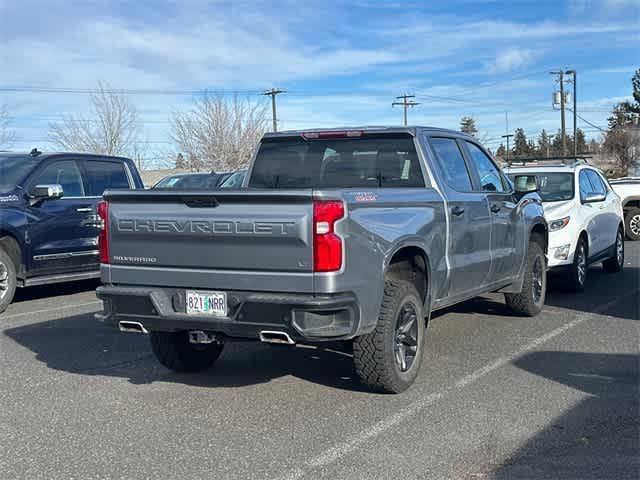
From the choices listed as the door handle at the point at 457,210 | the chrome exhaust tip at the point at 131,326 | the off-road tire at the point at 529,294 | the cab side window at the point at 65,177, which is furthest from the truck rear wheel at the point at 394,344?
the cab side window at the point at 65,177

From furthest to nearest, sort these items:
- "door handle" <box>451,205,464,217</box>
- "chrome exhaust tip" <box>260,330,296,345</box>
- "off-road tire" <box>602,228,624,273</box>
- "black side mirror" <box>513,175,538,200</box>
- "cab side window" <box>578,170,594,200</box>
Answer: "off-road tire" <box>602,228,624,273</box> → "cab side window" <box>578,170,594,200</box> → "black side mirror" <box>513,175,538,200</box> → "door handle" <box>451,205,464,217</box> → "chrome exhaust tip" <box>260,330,296,345</box>

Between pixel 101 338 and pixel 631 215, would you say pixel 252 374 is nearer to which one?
pixel 101 338

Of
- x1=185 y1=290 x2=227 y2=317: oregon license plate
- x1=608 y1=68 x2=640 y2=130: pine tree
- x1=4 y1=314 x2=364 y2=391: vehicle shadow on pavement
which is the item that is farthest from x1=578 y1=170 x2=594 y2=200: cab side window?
x1=608 y1=68 x2=640 y2=130: pine tree

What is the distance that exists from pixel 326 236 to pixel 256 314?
0.69 meters

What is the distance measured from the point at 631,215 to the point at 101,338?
13842 mm

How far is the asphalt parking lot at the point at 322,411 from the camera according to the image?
427 cm

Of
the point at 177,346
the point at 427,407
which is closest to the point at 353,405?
the point at 427,407

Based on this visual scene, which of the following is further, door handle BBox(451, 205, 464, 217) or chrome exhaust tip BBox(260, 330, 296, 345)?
door handle BBox(451, 205, 464, 217)

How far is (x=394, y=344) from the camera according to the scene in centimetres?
550

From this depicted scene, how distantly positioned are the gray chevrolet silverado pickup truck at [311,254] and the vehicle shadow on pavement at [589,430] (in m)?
1.13

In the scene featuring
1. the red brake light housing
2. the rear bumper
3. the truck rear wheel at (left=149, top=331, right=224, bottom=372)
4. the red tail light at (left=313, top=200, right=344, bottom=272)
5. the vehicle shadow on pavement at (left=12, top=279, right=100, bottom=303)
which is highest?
the red brake light housing

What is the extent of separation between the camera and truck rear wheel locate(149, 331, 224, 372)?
6105 millimetres

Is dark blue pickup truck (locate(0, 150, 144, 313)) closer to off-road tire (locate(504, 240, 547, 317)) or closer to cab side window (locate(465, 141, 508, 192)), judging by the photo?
cab side window (locate(465, 141, 508, 192))

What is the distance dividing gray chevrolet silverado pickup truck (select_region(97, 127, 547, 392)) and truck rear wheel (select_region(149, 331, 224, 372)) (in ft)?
0.04
